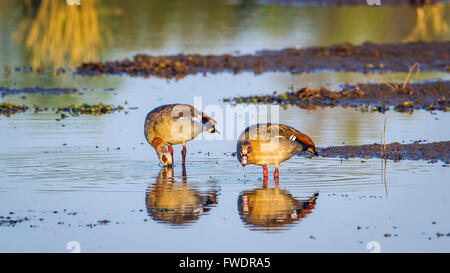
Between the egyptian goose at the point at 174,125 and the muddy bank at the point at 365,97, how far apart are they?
16.2 feet

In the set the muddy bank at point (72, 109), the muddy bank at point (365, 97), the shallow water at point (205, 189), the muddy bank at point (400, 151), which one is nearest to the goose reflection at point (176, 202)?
the shallow water at point (205, 189)

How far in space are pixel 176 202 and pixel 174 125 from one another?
9.73 feet

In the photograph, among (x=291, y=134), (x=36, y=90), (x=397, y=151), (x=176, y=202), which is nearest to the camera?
(x=176, y=202)

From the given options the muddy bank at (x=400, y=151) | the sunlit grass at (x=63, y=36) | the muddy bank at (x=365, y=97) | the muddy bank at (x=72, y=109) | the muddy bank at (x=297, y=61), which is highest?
the sunlit grass at (x=63, y=36)

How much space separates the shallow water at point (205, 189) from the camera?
29.3ft

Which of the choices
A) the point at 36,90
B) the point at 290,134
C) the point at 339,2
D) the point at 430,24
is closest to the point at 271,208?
the point at 290,134

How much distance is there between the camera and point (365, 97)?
1880 centimetres

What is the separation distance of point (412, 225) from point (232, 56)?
15894 millimetres

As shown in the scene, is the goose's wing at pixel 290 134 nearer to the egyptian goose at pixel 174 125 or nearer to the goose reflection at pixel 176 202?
the goose reflection at pixel 176 202

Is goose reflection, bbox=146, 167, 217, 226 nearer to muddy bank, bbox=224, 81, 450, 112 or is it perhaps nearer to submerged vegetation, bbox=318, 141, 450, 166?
submerged vegetation, bbox=318, 141, 450, 166

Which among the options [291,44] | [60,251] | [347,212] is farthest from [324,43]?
[60,251]

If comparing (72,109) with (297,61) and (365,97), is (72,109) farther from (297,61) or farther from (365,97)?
(297,61)

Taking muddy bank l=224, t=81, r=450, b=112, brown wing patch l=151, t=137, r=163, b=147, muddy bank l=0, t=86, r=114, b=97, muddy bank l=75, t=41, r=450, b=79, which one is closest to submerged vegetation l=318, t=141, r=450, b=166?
brown wing patch l=151, t=137, r=163, b=147

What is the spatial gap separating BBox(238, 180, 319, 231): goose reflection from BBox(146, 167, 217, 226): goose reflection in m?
0.42
